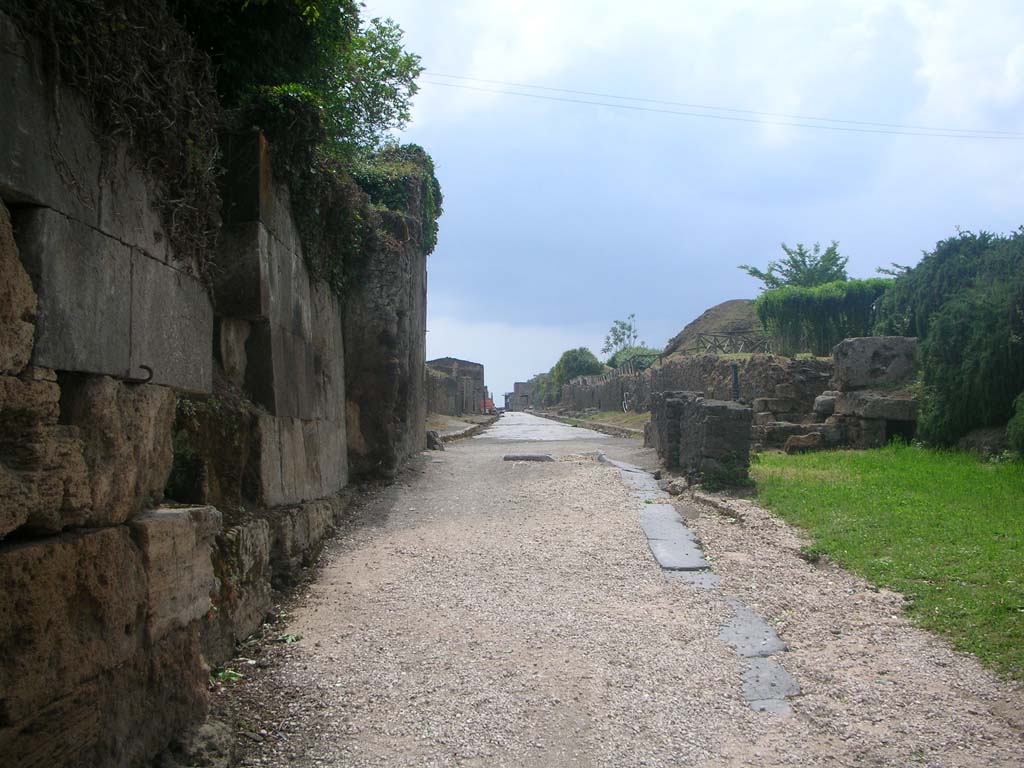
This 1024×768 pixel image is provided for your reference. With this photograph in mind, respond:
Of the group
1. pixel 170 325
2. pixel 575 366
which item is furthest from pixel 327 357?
pixel 575 366

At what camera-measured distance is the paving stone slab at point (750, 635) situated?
4809mm

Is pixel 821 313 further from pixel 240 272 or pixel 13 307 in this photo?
pixel 13 307

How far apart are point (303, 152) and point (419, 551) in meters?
3.63

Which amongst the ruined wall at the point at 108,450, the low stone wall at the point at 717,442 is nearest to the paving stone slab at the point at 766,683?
the ruined wall at the point at 108,450

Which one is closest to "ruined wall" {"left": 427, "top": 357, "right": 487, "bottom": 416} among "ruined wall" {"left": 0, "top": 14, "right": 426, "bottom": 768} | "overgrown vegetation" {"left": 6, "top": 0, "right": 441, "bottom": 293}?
"overgrown vegetation" {"left": 6, "top": 0, "right": 441, "bottom": 293}

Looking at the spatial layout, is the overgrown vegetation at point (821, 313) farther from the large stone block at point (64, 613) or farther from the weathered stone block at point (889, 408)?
the large stone block at point (64, 613)

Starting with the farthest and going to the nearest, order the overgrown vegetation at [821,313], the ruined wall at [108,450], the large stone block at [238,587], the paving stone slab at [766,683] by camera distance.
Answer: the overgrown vegetation at [821,313]
the large stone block at [238,587]
the paving stone slab at [766,683]
the ruined wall at [108,450]

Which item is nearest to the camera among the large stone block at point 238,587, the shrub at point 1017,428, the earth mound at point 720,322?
the large stone block at point 238,587

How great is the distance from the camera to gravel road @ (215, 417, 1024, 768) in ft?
12.0

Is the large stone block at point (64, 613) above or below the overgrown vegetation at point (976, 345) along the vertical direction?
below

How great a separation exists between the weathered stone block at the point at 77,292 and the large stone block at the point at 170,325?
0.11 m

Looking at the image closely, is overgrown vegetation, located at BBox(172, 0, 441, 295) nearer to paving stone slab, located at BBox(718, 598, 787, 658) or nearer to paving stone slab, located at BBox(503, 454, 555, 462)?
paving stone slab, located at BBox(503, 454, 555, 462)

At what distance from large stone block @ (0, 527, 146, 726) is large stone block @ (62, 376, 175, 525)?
0.52ft

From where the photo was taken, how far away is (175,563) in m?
3.61
